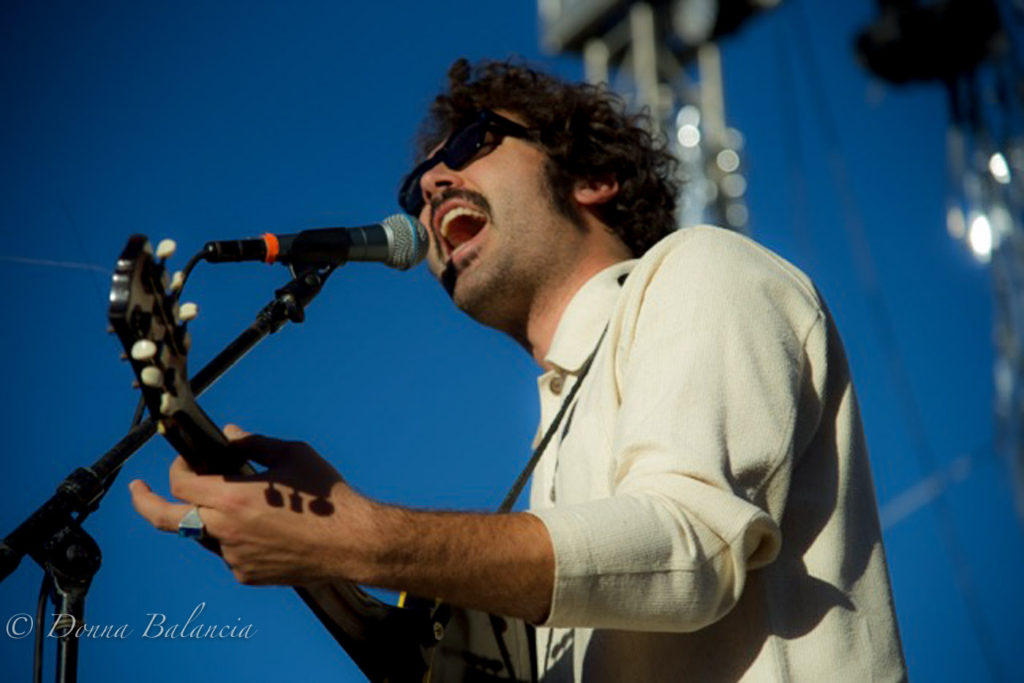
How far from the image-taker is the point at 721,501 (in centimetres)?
165

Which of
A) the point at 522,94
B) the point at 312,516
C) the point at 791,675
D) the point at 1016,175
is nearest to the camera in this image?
the point at 312,516

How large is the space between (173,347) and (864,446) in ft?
3.72

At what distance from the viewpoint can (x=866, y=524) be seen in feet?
6.49

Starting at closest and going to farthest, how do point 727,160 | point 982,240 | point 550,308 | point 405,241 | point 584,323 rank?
point 405,241
point 584,323
point 550,308
point 982,240
point 727,160

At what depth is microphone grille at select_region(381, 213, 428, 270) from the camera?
2406 millimetres

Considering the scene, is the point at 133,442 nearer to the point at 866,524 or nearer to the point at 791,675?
the point at 791,675

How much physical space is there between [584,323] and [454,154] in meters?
0.78

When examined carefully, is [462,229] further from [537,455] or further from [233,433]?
[233,433]

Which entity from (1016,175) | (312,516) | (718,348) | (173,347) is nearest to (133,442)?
(173,347)

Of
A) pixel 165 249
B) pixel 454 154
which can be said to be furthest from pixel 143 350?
pixel 454 154

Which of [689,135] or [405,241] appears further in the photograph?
[689,135]

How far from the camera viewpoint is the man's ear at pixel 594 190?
3324mm

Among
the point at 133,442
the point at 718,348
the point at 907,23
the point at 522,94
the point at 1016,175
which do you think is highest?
the point at 907,23

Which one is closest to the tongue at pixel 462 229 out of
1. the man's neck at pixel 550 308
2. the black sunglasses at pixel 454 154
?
the black sunglasses at pixel 454 154
